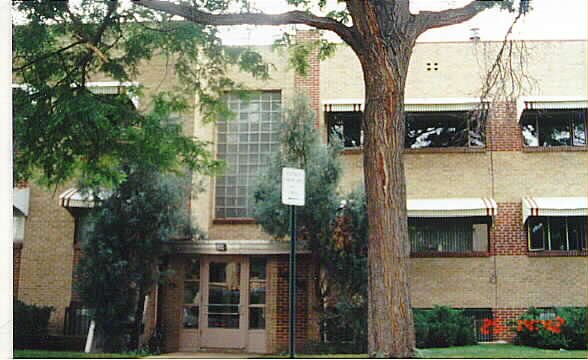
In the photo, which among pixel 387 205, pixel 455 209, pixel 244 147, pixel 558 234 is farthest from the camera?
pixel 244 147

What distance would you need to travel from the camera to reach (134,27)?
11461 mm

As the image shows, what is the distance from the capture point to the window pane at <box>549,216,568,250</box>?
14.3 meters

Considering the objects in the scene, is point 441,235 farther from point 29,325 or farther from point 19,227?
point 19,227

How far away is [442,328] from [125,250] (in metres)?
6.06

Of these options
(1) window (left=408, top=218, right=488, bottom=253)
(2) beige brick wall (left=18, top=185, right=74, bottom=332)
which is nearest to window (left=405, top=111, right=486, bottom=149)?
(1) window (left=408, top=218, right=488, bottom=253)

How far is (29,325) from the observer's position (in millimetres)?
13781

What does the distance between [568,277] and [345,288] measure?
465 centimetres

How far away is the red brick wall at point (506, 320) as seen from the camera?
1395cm

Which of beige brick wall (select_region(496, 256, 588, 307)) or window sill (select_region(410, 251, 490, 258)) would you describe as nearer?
beige brick wall (select_region(496, 256, 588, 307))

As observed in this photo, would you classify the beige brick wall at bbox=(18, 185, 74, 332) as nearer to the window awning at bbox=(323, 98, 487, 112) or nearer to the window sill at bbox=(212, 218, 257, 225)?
the window sill at bbox=(212, 218, 257, 225)

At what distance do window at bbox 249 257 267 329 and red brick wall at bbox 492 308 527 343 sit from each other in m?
4.60

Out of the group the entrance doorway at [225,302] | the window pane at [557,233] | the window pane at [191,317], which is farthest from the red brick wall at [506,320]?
the window pane at [191,317]

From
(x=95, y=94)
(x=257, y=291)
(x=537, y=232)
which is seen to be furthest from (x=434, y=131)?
(x=95, y=94)

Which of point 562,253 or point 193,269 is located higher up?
point 562,253
